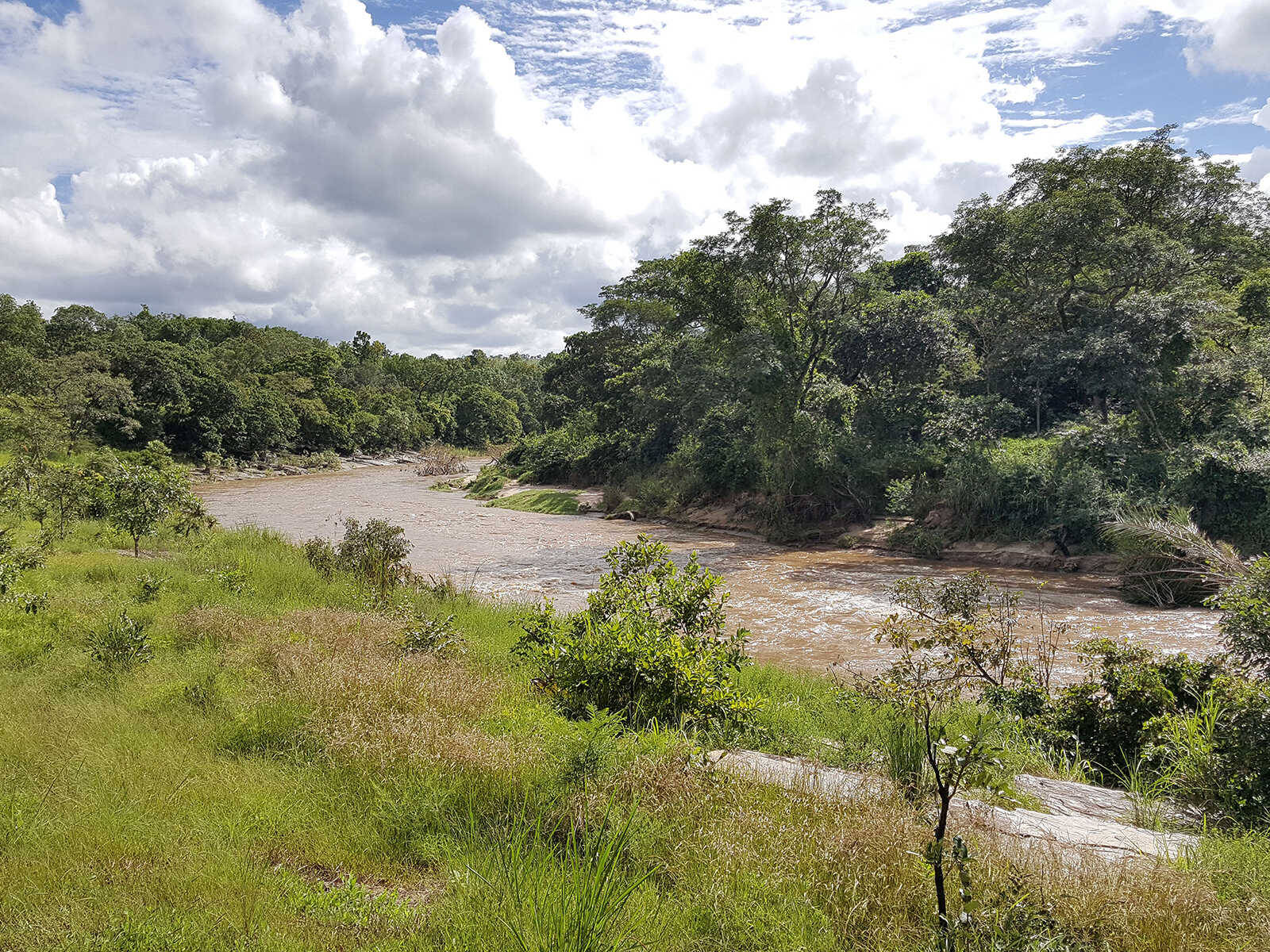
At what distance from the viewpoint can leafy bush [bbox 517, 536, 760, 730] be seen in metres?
5.46

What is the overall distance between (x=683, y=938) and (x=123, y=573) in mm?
11973

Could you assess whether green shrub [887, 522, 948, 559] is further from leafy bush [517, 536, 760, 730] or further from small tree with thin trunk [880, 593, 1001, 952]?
small tree with thin trunk [880, 593, 1001, 952]

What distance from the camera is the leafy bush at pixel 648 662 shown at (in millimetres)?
5461

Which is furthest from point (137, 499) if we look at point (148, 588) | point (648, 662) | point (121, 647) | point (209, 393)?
point (209, 393)

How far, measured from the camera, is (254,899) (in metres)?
3.19

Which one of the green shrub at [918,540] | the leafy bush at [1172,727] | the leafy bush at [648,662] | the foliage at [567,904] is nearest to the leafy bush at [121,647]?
the leafy bush at [648,662]

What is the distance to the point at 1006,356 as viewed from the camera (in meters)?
24.5

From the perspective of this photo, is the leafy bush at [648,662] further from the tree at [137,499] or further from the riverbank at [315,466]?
the riverbank at [315,466]

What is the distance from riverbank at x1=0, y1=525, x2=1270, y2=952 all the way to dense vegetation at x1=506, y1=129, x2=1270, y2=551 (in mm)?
16705

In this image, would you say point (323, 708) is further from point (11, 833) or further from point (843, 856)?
point (843, 856)

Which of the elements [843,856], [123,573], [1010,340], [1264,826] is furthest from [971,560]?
[123,573]

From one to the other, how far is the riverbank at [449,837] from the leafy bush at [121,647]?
0.26 m

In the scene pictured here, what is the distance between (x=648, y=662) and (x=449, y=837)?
2087mm

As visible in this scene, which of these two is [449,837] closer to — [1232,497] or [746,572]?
[746,572]
